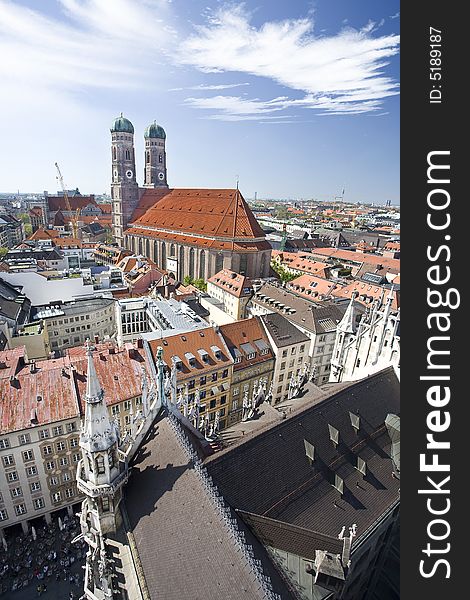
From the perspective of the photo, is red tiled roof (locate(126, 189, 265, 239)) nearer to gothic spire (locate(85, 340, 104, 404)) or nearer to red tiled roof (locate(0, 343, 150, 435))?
red tiled roof (locate(0, 343, 150, 435))

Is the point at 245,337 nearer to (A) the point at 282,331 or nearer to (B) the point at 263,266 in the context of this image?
(A) the point at 282,331

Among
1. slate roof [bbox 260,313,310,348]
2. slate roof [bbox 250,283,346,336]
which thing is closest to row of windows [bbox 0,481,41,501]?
slate roof [bbox 260,313,310,348]

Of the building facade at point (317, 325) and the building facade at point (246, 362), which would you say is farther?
the building facade at point (317, 325)

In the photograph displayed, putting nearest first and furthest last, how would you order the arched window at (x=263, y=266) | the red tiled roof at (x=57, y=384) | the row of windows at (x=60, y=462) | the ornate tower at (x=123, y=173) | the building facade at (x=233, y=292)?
the red tiled roof at (x=57, y=384) → the row of windows at (x=60, y=462) → the building facade at (x=233, y=292) → the arched window at (x=263, y=266) → the ornate tower at (x=123, y=173)

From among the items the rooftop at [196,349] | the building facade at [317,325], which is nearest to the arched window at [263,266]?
the building facade at [317,325]

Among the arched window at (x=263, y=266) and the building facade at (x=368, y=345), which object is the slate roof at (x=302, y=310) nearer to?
the building facade at (x=368, y=345)

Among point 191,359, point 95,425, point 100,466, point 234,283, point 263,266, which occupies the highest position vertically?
point 263,266

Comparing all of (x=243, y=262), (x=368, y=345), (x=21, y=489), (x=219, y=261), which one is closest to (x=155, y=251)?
(x=219, y=261)
